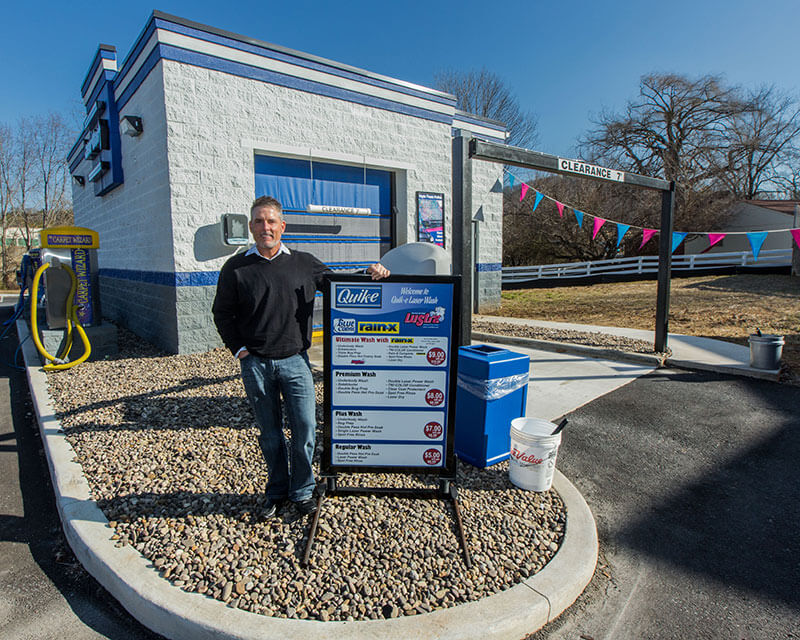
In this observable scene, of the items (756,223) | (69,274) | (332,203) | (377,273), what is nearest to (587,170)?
(377,273)

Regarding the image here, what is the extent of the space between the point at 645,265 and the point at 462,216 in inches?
824

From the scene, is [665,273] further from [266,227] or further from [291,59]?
[291,59]

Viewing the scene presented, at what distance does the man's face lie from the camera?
2803mm

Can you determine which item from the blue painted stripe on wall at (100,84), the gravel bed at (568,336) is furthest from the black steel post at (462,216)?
the blue painted stripe on wall at (100,84)

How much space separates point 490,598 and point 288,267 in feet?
6.79

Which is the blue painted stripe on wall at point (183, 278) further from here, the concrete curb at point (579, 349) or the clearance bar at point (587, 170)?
the clearance bar at point (587, 170)

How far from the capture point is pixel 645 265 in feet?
73.3

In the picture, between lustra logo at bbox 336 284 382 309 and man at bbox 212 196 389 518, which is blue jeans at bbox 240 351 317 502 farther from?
lustra logo at bbox 336 284 382 309

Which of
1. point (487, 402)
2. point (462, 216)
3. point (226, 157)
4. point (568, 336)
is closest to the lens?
point (487, 402)

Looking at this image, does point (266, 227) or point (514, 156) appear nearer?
point (266, 227)

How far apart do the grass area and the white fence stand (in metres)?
Answer: 1.92

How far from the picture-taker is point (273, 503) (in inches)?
120

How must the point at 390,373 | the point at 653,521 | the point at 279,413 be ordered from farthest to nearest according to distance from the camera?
the point at 653,521 → the point at 390,373 → the point at 279,413

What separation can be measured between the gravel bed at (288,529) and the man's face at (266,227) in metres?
1.66
